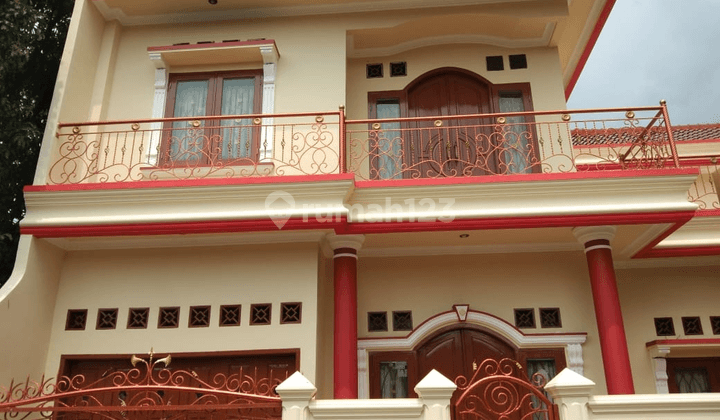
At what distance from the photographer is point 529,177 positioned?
21.6ft

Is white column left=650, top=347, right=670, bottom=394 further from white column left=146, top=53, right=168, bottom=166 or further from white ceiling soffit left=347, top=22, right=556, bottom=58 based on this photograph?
white column left=146, top=53, right=168, bottom=166

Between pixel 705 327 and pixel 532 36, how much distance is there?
15.6 ft

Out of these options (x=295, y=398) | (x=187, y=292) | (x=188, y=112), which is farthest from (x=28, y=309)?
(x=295, y=398)

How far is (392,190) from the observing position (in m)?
6.68

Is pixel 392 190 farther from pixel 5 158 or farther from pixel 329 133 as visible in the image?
pixel 5 158

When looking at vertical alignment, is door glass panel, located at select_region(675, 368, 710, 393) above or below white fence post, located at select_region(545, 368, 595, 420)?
above

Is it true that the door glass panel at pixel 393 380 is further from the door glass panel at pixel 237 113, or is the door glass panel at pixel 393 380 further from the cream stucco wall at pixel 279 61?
the cream stucco wall at pixel 279 61

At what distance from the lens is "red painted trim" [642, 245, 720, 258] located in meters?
7.53

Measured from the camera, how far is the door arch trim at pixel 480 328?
7.25 metres

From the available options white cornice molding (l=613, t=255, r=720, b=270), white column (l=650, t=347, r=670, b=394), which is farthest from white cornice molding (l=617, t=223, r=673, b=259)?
white column (l=650, t=347, r=670, b=394)

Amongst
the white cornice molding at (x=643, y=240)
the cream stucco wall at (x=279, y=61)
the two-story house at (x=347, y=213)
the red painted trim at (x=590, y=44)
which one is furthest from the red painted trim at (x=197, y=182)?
the red painted trim at (x=590, y=44)

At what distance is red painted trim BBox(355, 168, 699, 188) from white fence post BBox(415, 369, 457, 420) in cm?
308

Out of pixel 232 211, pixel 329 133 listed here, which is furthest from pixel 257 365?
pixel 329 133

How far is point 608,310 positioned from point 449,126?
3.21 metres
